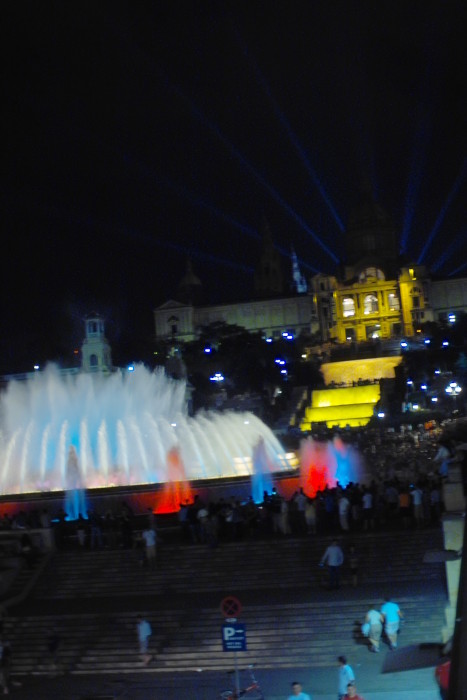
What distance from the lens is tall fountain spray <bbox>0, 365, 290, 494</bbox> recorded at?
3347 cm

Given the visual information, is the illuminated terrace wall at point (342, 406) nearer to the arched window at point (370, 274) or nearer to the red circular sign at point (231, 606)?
the arched window at point (370, 274)

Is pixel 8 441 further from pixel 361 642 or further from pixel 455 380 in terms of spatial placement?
pixel 455 380

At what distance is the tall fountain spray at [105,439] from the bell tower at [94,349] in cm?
4800

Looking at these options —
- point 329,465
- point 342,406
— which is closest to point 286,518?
point 329,465

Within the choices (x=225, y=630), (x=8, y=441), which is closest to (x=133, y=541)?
(x=225, y=630)

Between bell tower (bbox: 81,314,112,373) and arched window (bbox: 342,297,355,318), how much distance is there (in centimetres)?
3884

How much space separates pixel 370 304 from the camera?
118 meters

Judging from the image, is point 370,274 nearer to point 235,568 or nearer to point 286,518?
point 286,518

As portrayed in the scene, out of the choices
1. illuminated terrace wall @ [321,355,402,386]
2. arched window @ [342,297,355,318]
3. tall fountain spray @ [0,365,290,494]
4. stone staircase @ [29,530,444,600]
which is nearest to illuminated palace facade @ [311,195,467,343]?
arched window @ [342,297,355,318]

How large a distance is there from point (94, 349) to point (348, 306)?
40443 millimetres

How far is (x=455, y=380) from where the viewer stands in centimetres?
7675

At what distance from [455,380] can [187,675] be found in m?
63.4

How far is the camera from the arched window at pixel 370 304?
11812cm

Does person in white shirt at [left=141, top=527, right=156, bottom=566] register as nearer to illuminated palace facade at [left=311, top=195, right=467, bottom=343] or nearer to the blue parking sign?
the blue parking sign
